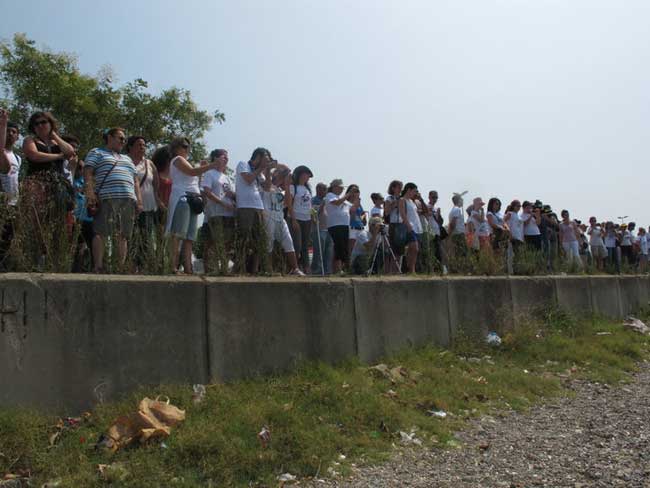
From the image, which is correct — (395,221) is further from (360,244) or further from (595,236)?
(595,236)

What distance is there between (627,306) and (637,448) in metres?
10.6

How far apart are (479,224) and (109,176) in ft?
24.6

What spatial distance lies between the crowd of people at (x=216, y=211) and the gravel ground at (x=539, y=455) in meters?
2.59

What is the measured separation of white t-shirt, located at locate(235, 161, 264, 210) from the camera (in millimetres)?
6816

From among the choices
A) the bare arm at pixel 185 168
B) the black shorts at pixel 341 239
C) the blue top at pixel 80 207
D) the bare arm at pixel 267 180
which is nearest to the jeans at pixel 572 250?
the black shorts at pixel 341 239

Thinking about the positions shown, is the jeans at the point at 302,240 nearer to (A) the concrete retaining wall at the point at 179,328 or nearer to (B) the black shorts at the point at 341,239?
(B) the black shorts at the point at 341,239

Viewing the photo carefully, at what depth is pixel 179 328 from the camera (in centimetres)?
489

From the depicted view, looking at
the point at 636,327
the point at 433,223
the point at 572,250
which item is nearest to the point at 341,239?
the point at 433,223

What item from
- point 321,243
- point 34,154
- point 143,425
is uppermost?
point 34,154

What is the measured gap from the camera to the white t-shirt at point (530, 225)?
12.9 metres

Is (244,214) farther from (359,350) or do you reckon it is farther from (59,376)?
(59,376)

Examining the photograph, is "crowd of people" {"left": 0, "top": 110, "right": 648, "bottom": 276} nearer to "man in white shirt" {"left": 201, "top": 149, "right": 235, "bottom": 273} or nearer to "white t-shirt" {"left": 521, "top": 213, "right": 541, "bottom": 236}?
"man in white shirt" {"left": 201, "top": 149, "right": 235, "bottom": 273}

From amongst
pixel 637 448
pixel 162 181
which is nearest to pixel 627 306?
pixel 637 448

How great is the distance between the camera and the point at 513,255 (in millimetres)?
11586
